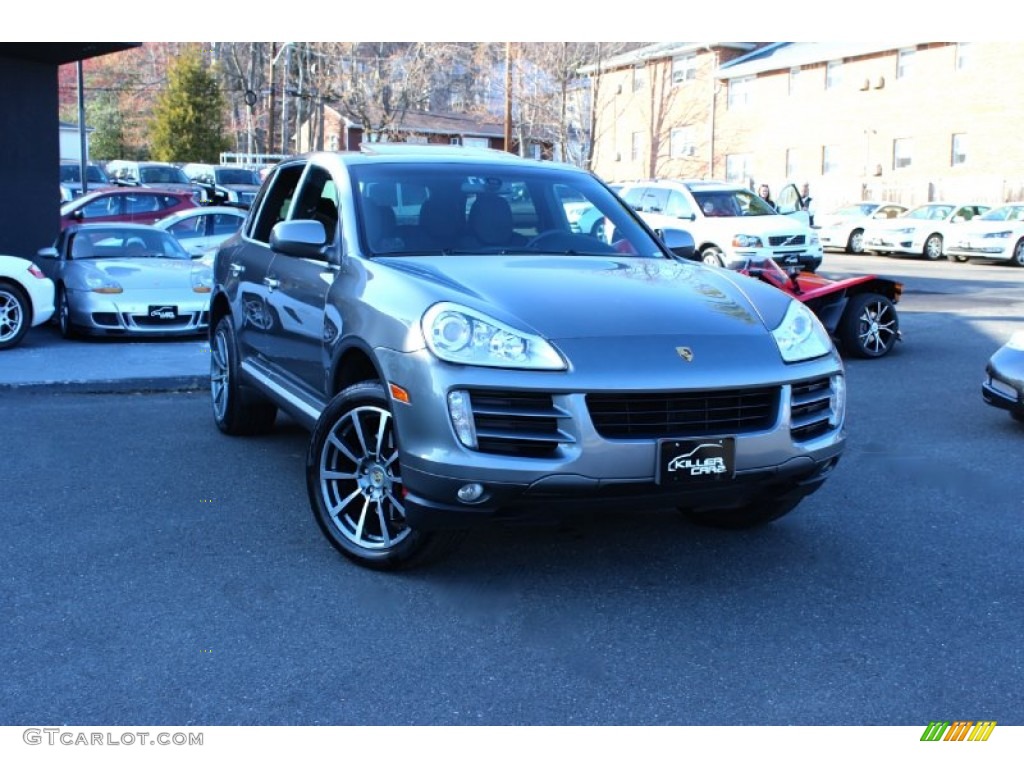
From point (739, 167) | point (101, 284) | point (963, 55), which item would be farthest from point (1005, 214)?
point (101, 284)

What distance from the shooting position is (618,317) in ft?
14.4

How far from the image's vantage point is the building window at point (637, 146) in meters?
52.0

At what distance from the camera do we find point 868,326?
11469 millimetres

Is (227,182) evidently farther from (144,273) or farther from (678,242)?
(678,242)

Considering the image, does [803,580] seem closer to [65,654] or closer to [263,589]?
[263,589]

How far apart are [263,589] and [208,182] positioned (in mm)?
34722

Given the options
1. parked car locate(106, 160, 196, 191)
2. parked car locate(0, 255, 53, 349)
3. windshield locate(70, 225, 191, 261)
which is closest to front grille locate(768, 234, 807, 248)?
windshield locate(70, 225, 191, 261)

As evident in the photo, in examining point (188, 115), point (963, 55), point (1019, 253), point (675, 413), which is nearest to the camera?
point (675, 413)

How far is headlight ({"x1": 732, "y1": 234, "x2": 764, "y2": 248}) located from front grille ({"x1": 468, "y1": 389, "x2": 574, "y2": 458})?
48.2ft

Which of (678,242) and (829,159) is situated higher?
(829,159)

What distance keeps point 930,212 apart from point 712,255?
46.5 feet

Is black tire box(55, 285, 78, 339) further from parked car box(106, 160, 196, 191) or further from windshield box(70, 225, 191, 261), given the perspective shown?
parked car box(106, 160, 196, 191)

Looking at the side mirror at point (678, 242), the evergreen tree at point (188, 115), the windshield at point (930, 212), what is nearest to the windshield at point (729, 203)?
the windshield at point (930, 212)

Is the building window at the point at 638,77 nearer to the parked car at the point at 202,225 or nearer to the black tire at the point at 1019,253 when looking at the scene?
the black tire at the point at 1019,253
